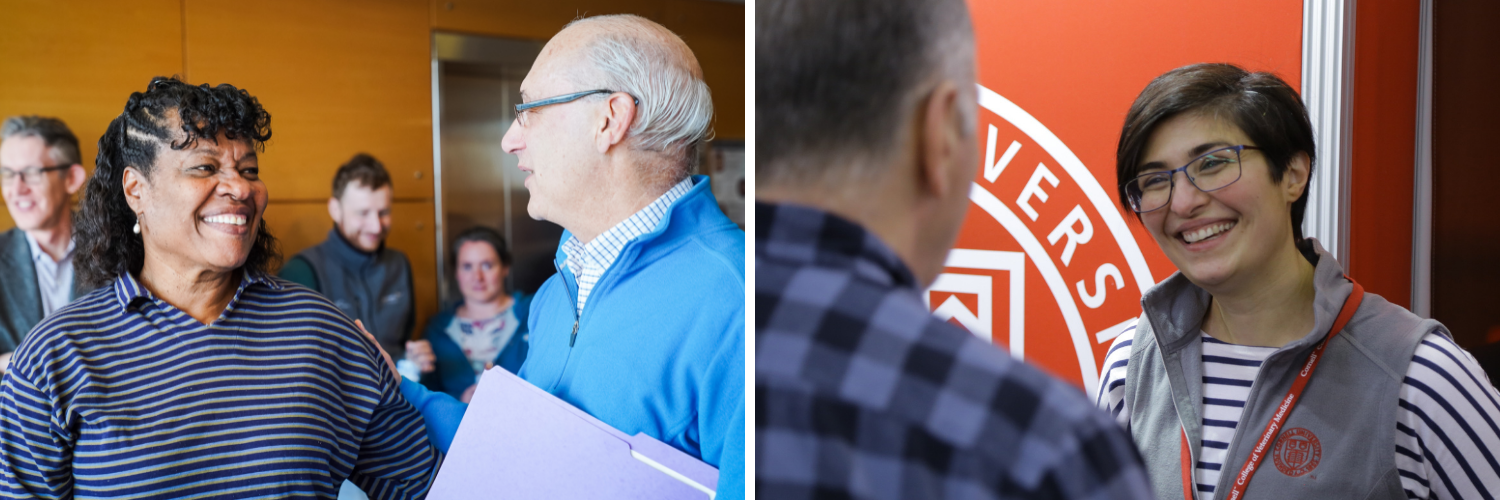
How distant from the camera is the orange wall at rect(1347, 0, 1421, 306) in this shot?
2.02 ft

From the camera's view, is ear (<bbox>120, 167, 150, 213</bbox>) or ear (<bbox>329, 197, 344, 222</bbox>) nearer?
ear (<bbox>120, 167, 150, 213</bbox>)

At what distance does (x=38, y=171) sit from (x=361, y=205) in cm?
95

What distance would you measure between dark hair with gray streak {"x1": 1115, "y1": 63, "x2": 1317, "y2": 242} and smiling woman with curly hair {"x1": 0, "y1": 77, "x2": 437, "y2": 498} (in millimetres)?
1192

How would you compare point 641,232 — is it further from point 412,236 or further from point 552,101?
point 412,236

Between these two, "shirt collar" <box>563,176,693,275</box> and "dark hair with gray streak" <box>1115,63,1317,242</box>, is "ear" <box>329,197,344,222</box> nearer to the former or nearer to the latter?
"shirt collar" <box>563,176,693,275</box>

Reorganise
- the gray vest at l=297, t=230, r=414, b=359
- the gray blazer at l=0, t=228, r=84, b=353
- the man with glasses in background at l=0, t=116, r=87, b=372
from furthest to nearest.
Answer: the gray vest at l=297, t=230, r=414, b=359 < the man with glasses in background at l=0, t=116, r=87, b=372 < the gray blazer at l=0, t=228, r=84, b=353

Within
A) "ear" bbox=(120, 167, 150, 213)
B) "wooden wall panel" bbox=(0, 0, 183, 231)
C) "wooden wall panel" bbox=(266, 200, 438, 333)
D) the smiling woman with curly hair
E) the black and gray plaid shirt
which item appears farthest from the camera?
"wooden wall panel" bbox=(266, 200, 438, 333)

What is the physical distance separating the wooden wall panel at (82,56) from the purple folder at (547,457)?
2.44 meters

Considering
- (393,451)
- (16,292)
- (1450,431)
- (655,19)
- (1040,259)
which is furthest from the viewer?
(655,19)

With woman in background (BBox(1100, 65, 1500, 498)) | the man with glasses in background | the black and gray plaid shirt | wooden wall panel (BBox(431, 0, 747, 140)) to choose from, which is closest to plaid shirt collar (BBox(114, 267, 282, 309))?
the black and gray plaid shirt

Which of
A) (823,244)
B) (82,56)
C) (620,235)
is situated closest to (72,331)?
(620,235)

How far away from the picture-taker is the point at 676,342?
108cm

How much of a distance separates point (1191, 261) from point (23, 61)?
3534 mm

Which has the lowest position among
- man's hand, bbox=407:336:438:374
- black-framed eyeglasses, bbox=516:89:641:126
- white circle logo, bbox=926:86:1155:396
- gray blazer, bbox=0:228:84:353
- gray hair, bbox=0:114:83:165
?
man's hand, bbox=407:336:438:374
